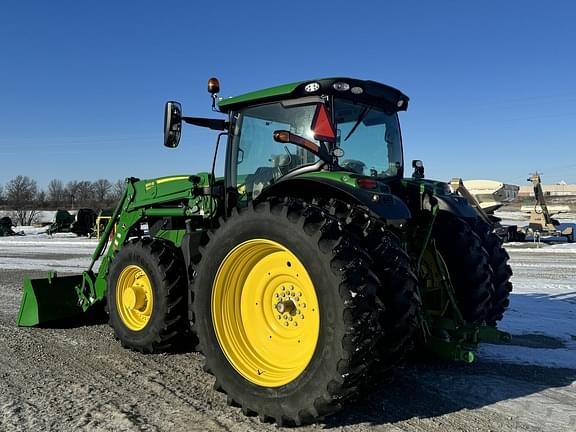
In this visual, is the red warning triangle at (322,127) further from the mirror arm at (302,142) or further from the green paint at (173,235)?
the green paint at (173,235)

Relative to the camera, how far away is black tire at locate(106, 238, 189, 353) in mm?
4797

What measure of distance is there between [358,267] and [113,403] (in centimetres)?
209

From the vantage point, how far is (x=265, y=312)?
3775mm

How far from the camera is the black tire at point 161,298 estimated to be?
4797mm

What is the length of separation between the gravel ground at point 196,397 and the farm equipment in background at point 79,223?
24.6 m

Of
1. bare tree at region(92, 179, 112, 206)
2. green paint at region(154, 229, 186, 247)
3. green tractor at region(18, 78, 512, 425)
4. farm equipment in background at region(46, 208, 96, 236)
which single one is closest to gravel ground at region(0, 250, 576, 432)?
green tractor at region(18, 78, 512, 425)

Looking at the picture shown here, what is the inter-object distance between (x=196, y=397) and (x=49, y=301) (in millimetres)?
3217

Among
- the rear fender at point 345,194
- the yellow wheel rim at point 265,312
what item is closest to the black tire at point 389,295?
the rear fender at point 345,194

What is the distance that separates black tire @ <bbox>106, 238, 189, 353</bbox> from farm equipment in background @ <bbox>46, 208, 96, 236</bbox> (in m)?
25.0

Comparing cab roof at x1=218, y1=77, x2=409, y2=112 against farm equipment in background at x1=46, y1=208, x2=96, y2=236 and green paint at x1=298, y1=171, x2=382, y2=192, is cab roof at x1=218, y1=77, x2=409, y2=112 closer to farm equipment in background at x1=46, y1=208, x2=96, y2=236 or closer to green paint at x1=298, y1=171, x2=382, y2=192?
green paint at x1=298, y1=171, x2=382, y2=192

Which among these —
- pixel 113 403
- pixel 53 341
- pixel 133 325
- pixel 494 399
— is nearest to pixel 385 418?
pixel 494 399

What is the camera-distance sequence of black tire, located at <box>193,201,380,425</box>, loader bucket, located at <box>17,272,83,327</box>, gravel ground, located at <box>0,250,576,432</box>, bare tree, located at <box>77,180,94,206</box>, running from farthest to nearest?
bare tree, located at <box>77,180,94,206</box> < loader bucket, located at <box>17,272,83,327</box> < gravel ground, located at <box>0,250,576,432</box> < black tire, located at <box>193,201,380,425</box>

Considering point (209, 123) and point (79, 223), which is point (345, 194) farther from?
point (79, 223)

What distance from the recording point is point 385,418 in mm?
3400
